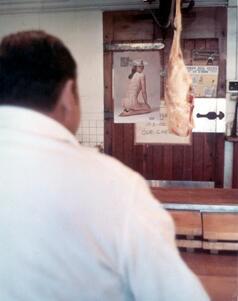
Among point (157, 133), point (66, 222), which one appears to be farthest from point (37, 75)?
point (157, 133)

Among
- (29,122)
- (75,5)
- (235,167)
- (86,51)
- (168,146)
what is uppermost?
(75,5)

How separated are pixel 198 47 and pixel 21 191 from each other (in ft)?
10.1

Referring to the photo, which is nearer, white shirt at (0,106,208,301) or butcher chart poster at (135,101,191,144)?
white shirt at (0,106,208,301)

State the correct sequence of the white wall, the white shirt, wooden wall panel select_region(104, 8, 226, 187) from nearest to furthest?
the white shirt, wooden wall panel select_region(104, 8, 226, 187), the white wall

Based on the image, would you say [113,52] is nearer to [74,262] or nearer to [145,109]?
[145,109]

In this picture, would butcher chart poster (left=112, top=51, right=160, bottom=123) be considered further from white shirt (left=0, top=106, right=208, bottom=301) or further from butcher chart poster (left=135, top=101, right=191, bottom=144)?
white shirt (left=0, top=106, right=208, bottom=301)

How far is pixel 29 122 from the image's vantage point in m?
0.58

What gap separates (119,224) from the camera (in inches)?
22.1

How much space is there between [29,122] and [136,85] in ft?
9.72

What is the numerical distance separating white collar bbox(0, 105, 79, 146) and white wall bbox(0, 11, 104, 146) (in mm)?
2935

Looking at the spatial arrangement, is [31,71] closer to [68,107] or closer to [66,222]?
[68,107]

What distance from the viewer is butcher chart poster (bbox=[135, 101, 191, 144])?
346cm

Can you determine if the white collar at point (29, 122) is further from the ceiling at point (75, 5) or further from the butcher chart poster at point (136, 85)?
the ceiling at point (75, 5)

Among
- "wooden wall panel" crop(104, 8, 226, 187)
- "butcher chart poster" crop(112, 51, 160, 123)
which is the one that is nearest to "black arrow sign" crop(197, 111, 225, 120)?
"wooden wall panel" crop(104, 8, 226, 187)
